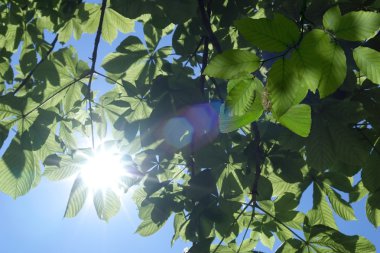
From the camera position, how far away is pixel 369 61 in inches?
32.3

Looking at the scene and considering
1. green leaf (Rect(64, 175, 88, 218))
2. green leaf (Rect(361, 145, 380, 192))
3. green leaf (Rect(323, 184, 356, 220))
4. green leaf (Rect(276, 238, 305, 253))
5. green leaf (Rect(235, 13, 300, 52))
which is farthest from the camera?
green leaf (Rect(323, 184, 356, 220))

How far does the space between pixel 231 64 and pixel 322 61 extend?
0.63ft

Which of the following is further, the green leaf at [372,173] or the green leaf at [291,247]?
the green leaf at [291,247]

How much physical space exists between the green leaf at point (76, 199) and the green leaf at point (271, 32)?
166cm

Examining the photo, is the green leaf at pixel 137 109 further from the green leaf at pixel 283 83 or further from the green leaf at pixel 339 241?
the green leaf at pixel 283 83

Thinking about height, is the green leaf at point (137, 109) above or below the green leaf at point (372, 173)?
above

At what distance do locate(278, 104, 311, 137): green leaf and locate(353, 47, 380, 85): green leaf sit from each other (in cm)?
15

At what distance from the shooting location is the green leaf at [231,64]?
0.83 m

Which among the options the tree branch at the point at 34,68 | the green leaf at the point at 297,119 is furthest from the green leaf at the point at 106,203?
the green leaf at the point at 297,119

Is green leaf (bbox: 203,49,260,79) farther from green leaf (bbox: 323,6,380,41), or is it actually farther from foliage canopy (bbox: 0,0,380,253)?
foliage canopy (bbox: 0,0,380,253)

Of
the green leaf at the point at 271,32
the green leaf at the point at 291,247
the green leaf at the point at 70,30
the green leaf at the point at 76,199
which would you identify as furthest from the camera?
the green leaf at the point at 70,30

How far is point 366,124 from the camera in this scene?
1717 mm

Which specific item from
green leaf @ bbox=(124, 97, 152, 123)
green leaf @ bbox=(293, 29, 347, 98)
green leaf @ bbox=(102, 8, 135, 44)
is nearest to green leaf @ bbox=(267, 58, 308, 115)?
green leaf @ bbox=(293, 29, 347, 98)

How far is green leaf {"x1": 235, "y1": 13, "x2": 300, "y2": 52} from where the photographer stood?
785 millimetres
